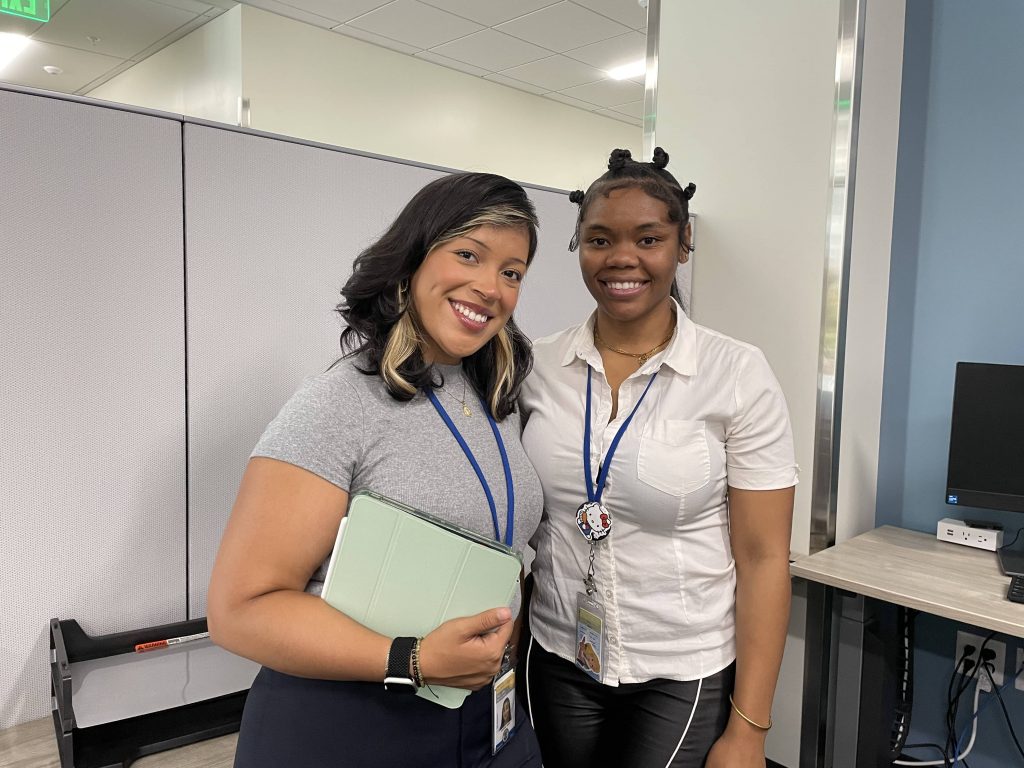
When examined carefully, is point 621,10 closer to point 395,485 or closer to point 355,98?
point 355,98

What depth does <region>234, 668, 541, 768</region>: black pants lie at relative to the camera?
87 cm

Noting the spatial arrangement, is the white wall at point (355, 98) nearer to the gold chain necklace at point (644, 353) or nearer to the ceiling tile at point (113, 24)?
the ceiling tile at point (113, 24)

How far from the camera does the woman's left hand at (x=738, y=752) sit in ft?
3.84

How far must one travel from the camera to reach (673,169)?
2.43 metres

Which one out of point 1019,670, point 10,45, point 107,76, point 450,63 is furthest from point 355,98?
point 1019,670

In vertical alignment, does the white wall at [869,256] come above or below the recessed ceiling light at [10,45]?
below

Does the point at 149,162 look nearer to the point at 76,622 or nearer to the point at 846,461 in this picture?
the point at 76,622

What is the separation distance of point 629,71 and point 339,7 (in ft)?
7.16

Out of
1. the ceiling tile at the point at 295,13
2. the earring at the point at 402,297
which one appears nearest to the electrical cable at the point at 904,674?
the earring at the point at 402,297

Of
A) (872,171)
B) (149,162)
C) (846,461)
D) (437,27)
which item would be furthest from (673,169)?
(437,27)

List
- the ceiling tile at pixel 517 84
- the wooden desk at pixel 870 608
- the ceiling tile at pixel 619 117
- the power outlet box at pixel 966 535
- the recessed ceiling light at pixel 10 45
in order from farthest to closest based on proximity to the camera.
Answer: the ceiling tile at pixel 619 117, the ceiling tile at pixel 517 84, the recessed ceiling light at pixel 10 45, the power outlet box at pixel 966 535, the wooden desk at pixel 870 608

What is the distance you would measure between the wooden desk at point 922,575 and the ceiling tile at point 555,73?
445cm

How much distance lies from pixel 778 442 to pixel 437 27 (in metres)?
4.55

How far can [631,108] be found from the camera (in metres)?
6.80
